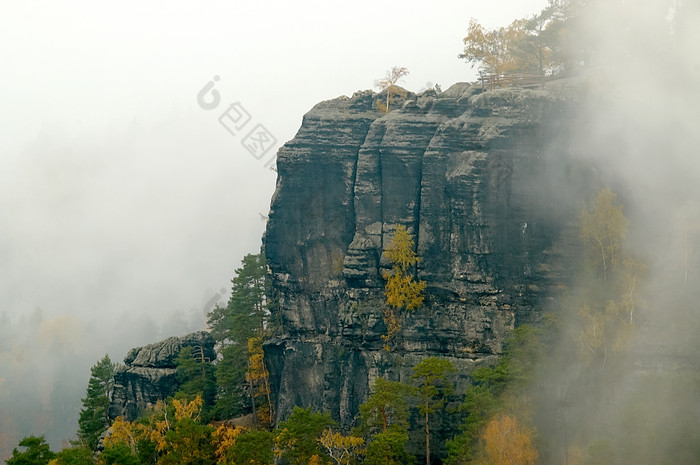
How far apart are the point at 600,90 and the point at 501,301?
58.8 feet

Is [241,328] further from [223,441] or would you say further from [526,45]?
[526,45]

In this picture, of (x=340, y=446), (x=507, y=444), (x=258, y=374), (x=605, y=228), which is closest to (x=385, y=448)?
(x=340, y=446)

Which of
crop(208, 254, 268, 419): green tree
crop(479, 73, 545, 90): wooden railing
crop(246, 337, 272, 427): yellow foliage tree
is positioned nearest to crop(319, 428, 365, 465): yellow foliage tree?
crop(246, 337, 272, 427): yellow foliage tree

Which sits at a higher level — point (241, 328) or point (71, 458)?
point (241, 328)

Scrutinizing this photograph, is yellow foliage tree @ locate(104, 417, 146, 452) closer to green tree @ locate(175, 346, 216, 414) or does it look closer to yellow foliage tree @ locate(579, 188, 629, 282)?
green tree @ locate(175, 346, 216, 414)

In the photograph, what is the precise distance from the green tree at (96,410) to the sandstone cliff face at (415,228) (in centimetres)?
1936

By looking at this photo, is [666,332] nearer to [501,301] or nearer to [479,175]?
[501,301]

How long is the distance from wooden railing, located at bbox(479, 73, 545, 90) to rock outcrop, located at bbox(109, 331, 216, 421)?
38945 millimetres

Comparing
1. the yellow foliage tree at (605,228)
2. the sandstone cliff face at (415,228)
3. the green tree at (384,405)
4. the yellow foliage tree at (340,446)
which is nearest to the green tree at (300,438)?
the yellow foliage tree at (340,446)

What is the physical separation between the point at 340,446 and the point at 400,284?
576 inches

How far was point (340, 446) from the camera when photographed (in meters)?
42.2

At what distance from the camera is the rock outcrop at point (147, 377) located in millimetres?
66125

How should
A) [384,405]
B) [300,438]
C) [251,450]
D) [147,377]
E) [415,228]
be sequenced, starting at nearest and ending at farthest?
[251,450], [300,438], [384,405], [415,228], [147,377]

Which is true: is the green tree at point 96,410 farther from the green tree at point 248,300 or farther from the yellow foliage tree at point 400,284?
the yellow foliage tree at point 400,284
